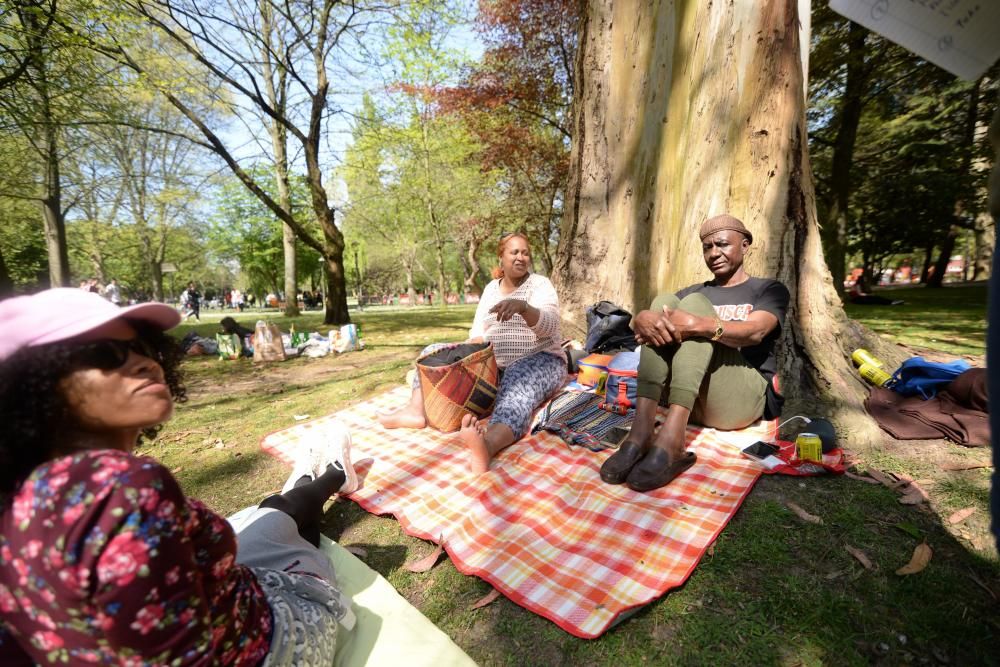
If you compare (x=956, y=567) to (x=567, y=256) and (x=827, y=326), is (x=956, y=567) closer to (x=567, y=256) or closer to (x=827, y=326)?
(x=827, y=326)

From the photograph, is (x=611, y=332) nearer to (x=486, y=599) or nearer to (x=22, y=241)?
(x=486, y=599)

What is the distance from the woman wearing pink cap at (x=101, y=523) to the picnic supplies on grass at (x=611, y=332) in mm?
3849

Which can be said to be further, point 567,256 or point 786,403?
point 567,256

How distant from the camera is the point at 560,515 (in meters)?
2.30

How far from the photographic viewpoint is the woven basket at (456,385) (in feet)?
10.6

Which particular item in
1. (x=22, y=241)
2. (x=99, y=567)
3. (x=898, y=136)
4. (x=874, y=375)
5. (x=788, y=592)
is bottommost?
(x=788, y=592)

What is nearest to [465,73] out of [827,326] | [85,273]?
[827,326]

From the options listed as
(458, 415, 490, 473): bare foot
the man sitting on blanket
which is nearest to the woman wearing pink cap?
(458, 415, 490, 473): bare foot

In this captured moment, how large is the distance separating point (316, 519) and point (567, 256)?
13.7 feet

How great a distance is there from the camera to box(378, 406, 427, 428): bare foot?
3.57 metres

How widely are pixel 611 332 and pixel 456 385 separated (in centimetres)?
204

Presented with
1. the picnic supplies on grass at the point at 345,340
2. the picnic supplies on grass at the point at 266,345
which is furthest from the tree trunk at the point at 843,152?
the picnic supplies on grass at the point at 266,345

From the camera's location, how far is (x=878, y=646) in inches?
56.9

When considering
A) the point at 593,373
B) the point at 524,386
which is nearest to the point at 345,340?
the point at 593,373
